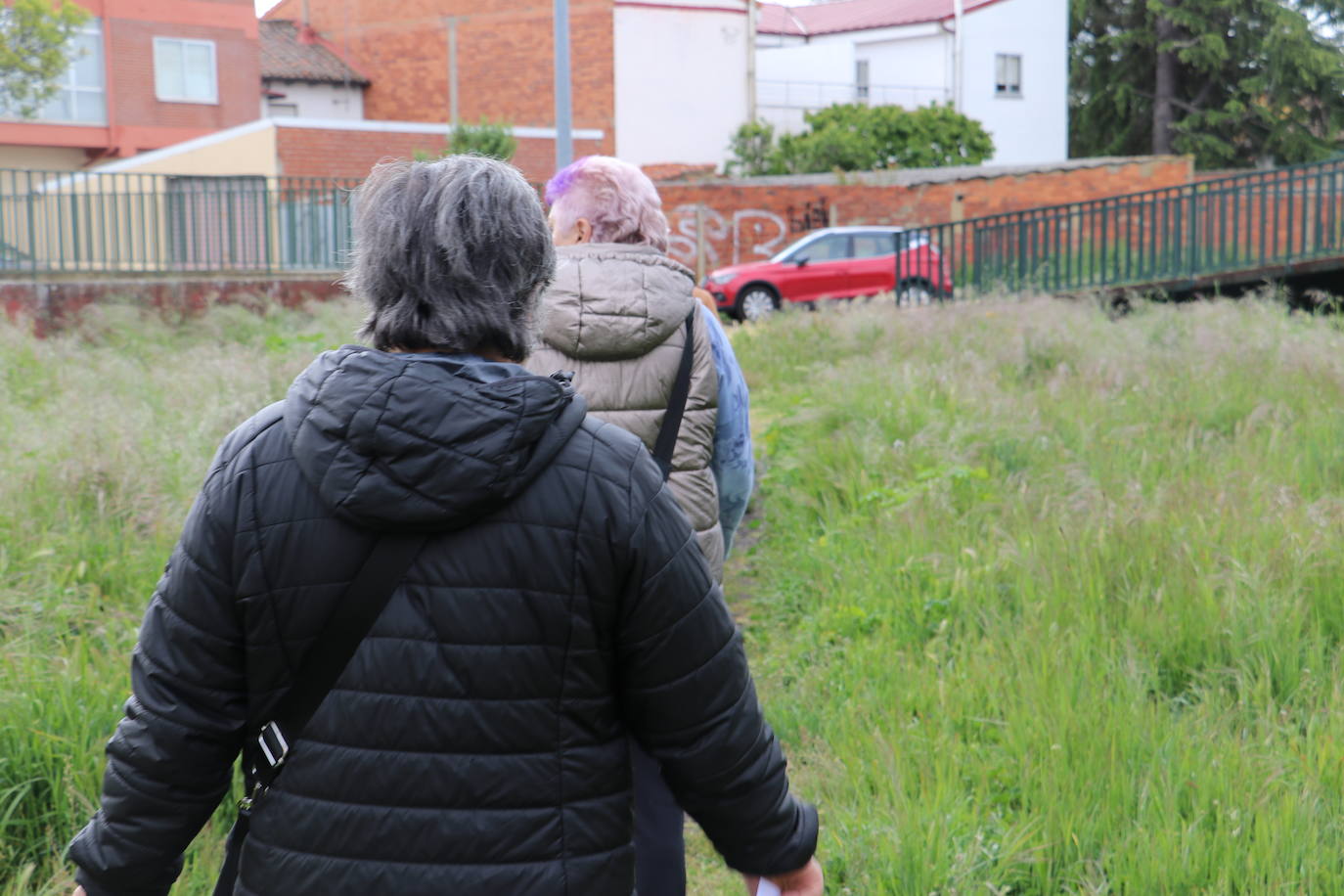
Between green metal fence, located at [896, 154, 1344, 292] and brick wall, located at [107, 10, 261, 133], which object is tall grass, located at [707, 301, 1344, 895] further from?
brick wall, located at [107, 10, 261, 133]

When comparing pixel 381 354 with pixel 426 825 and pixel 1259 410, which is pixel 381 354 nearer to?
pixel 426 825

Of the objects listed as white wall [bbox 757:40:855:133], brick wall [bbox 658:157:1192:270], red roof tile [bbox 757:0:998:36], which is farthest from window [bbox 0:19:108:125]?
red roof tile [bbox 757:0:998:36]

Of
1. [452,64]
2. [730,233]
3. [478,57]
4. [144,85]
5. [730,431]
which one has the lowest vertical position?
[730,431]

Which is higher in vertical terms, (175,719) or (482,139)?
(482,139)

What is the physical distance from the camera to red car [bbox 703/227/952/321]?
80.8ft

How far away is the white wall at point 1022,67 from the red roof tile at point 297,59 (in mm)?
19380

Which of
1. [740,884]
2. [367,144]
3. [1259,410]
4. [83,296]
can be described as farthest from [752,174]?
[740,884]

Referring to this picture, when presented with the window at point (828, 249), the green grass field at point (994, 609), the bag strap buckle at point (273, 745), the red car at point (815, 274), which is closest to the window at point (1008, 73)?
the red car at point (815, 274)

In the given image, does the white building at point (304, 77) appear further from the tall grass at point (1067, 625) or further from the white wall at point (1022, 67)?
the tall grass at point (1067, 625)

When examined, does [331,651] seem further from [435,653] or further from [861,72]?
[861,72]

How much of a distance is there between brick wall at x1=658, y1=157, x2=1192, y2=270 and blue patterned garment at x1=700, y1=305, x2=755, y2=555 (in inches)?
→ 1076

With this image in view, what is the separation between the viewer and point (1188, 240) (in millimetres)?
14914

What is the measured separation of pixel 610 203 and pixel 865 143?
114ft

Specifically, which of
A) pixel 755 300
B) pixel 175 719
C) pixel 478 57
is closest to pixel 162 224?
pixel 755 300
